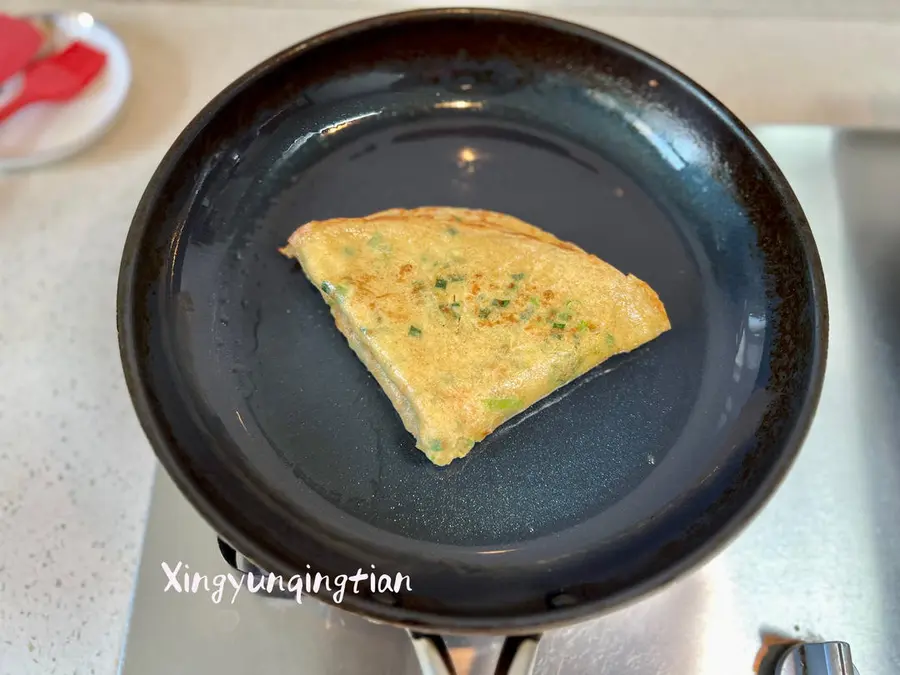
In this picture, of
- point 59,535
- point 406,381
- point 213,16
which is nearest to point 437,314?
point 406,381

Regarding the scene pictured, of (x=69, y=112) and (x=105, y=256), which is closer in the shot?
(x=105, y=256)

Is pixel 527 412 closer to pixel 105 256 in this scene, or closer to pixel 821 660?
pixel 821 660

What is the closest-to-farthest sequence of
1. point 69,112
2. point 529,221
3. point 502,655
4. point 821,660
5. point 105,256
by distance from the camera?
1. point 502,655
2. point 821,660
3. point 529,221
4. point 105,256
5. point 69,112

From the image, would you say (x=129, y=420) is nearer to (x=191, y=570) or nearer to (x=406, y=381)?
(x=191, y=570)

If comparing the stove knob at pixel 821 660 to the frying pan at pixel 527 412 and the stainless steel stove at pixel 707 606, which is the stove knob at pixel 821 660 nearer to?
the stainless steel stove at pixel 707 606

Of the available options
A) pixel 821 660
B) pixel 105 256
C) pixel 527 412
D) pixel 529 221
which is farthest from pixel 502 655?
pixel 105 256

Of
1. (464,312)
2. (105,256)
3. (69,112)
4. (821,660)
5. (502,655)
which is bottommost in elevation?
(821,660)

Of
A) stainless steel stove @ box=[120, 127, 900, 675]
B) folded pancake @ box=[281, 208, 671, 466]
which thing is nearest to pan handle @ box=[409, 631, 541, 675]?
stainless steel stove @ box=[120, 127, 900, 675]

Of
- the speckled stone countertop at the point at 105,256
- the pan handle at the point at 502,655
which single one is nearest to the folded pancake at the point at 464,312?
the pan handle at the point at 502,655
